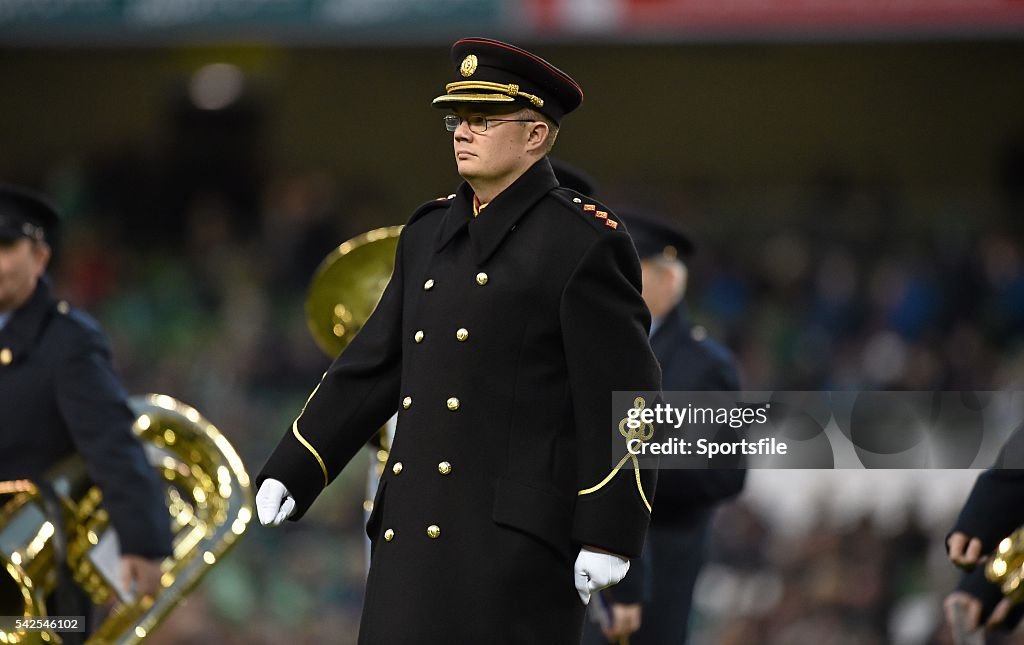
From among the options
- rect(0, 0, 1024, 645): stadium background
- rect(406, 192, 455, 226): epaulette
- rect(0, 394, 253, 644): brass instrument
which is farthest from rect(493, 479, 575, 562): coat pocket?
rect(0, 0, 1024, 645): stadium background

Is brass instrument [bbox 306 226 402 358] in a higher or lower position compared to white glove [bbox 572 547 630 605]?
higher

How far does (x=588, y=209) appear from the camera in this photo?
4.14 meters

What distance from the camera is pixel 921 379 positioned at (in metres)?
11.7

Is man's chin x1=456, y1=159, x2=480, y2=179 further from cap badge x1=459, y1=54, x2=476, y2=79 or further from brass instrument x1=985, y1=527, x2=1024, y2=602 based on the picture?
brass instrument x1=985, y1=527, x2=1024, y2=602

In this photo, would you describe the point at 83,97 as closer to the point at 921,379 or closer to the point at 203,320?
the point at 203,320

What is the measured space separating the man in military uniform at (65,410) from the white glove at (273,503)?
1.43 metres

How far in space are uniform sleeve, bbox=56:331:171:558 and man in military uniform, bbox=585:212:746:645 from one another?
142cm

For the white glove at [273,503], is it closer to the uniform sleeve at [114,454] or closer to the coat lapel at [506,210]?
the coat lapel at [506,210]

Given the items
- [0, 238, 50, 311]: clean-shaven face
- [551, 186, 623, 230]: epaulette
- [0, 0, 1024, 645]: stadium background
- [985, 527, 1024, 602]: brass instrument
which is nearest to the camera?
[551, 186, 623, 230]: epaulette

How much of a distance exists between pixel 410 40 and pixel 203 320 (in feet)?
8.33

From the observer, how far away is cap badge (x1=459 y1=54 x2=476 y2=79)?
4.16 m

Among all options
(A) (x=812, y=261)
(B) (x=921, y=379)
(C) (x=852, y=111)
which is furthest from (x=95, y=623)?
(C) (x=852, y=111)

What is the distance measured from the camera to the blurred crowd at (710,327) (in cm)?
943

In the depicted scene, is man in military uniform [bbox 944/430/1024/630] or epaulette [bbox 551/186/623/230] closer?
epaulette [bbox 551/186/623/230]
